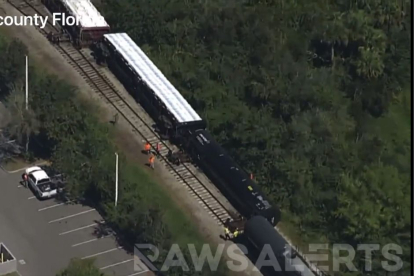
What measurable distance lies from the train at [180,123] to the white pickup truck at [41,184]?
8.83 meters

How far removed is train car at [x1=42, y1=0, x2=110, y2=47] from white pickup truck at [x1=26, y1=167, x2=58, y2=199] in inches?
600

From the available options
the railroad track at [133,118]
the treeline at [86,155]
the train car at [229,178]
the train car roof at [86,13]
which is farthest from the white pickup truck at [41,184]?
the train car roof at [86,13]

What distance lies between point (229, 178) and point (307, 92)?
419 inches

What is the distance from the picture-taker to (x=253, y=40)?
8412cm

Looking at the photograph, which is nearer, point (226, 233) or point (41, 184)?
point (226, 233)

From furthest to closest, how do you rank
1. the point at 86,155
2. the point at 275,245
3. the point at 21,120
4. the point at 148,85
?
the point at 148,85
the point at 21,120
the point at 86,155
the point at 275,245


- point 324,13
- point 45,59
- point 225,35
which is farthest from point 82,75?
point 324,13

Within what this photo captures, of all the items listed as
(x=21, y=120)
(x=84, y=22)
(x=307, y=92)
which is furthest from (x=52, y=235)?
(x=84, y=22)

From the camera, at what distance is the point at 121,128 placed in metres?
79.4

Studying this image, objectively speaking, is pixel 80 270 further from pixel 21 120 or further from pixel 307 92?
pixel 307 92

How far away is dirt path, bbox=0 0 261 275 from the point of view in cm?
7144

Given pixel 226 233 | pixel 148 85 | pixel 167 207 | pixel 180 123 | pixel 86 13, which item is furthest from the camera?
pixel 86 13

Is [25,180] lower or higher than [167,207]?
Result: higher

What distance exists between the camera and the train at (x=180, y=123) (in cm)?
6725
